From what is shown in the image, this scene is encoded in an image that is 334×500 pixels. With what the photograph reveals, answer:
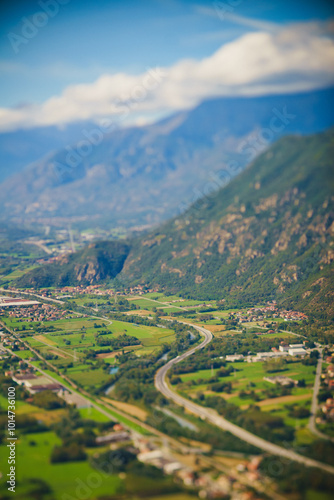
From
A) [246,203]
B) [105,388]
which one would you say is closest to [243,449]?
[105,388]

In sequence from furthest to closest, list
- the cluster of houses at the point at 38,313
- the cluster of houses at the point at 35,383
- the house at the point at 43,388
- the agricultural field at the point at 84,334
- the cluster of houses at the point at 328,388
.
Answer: the cluster of houses at the point at 38,313
the agricultural field at the point at 84,334
the cluster of houses at the point at 35,383
the house at the point at 43,388
the cluster of houses at the point at 328,388

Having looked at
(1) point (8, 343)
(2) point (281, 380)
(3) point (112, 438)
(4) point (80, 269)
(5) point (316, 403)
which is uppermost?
(4) point (80, 269)

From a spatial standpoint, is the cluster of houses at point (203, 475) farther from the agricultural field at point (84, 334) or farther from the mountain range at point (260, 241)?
the mountain range at point (260, 241)

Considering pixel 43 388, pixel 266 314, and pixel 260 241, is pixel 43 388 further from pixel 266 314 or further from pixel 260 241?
pixel 260 241

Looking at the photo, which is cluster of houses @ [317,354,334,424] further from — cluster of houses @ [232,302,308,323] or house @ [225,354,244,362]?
cluster of houses @ [232,302,308,323]

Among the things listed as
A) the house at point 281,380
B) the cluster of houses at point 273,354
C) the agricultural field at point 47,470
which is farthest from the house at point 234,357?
the agricultural field at point 47,470

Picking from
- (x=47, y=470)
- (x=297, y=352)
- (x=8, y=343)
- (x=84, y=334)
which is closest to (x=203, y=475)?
(x=47, y=470)
